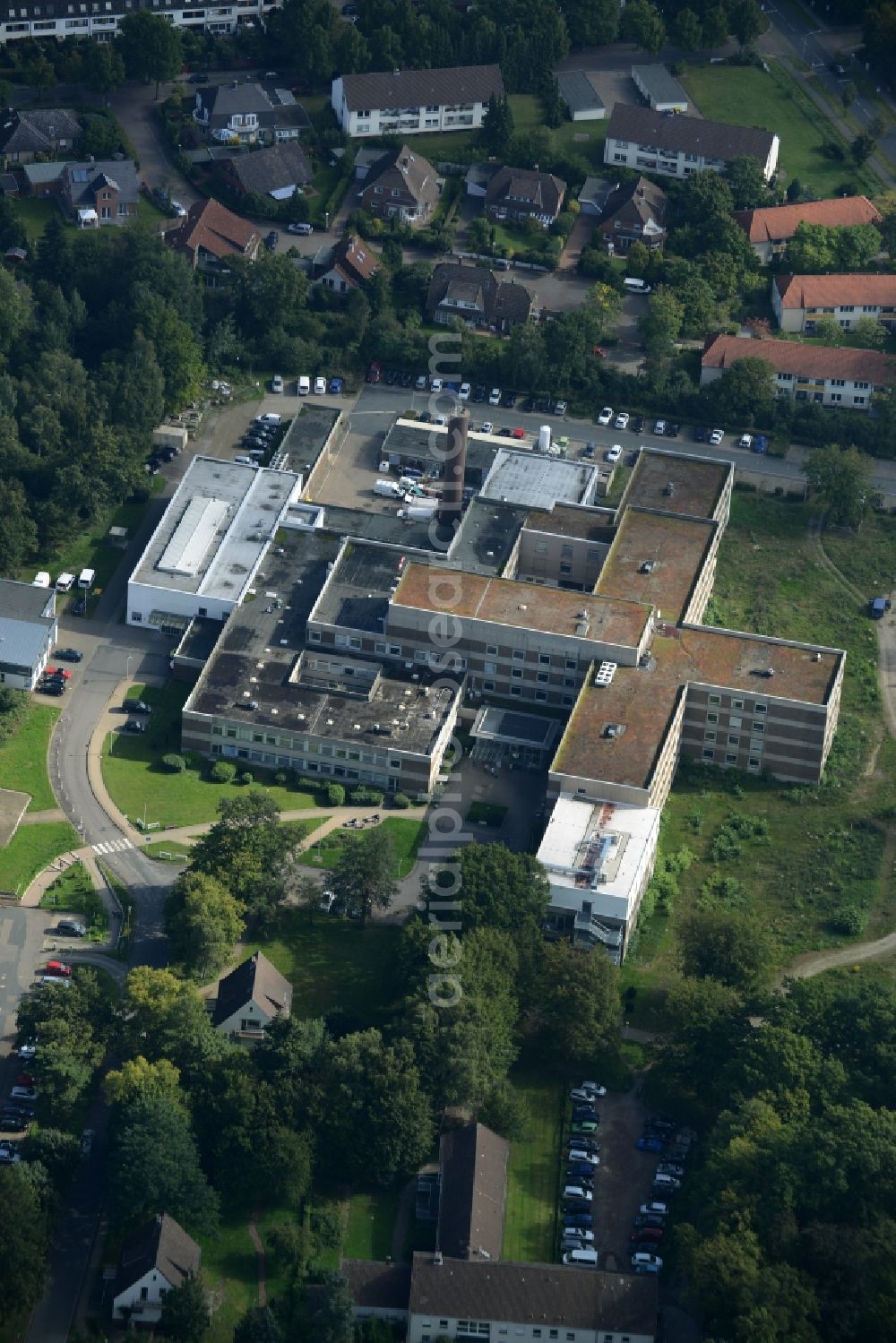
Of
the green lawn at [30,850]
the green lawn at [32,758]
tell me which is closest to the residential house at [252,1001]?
the green lawn at [30,850]

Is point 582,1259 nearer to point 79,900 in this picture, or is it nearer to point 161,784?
point 79,900

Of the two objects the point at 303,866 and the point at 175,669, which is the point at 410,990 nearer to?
the point at 303,866

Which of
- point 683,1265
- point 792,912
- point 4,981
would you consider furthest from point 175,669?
point 683,1265

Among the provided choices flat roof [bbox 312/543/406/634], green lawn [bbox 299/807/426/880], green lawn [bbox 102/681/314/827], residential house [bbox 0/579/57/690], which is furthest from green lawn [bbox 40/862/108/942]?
flat roof [bbox 312/543/406/634]

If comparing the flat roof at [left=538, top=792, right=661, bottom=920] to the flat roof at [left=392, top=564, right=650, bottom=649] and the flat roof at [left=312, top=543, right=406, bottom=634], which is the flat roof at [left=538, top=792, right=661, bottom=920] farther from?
the flat roof at [left=312, top=543, right=406, bottom=634]

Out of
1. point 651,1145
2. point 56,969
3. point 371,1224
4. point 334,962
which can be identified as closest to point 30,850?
Answer: point 56,969
